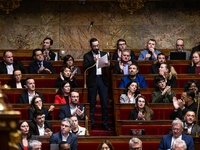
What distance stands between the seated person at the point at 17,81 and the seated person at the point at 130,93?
3.75ft

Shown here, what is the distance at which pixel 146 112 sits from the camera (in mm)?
3545

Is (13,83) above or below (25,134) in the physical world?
above

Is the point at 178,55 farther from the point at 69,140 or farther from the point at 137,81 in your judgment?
the point at 69,140

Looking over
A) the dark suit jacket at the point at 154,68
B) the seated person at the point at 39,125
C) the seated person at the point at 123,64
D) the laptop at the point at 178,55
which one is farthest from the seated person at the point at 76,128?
the laptop at the point at 178,55

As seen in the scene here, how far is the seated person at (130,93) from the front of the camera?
12.4 ft

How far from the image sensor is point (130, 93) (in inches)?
150

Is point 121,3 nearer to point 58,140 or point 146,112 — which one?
point 146,112

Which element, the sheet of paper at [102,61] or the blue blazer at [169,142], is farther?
the sheet of paper at [102,61]

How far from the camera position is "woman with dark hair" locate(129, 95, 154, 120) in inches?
138

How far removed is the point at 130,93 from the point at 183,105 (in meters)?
0.56

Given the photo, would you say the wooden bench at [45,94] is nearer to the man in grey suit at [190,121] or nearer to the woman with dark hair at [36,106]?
the woman with dark hair at [36,106]

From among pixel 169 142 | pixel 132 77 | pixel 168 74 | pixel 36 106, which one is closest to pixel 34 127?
pixel 36 106

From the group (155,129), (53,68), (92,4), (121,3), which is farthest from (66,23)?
(155,129)

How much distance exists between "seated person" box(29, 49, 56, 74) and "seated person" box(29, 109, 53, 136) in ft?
4.32
